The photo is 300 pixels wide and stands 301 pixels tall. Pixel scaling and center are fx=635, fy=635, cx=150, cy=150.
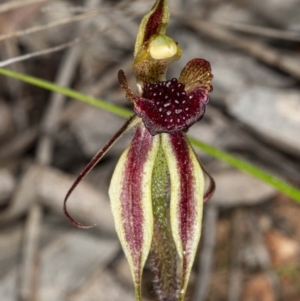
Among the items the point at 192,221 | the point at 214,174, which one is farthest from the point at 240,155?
the point at 192,221

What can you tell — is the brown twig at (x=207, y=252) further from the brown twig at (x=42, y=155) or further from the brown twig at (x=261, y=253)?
the brown twig at (x=42, y=155)

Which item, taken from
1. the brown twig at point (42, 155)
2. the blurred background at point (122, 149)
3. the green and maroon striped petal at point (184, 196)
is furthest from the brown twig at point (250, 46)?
the green and maroon striped petal at point (184, 196)

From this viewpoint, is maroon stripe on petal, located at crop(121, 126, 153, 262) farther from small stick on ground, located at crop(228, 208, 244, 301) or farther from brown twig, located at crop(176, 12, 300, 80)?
brown twig, located at crop(176, 12, 300, 80)

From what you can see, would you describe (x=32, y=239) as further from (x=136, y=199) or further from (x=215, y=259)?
(x=136, y=199)

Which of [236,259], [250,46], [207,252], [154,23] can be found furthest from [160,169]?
[250,46]

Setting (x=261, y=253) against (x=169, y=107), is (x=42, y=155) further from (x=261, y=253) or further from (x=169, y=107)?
(x=169, y=107)

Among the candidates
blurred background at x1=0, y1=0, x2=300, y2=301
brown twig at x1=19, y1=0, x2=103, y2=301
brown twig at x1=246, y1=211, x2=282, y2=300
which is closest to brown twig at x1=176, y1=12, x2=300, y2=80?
blurred background at x1=0, y1=0, x2=300, y2=301
